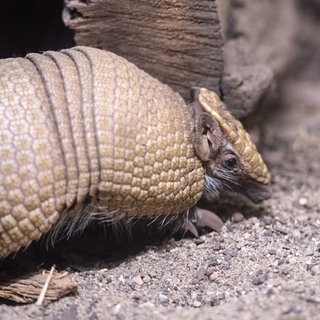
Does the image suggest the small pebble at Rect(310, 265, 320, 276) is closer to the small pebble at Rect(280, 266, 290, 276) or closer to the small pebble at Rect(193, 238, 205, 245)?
the small pebble at Rect(280, 266, 290, 276)

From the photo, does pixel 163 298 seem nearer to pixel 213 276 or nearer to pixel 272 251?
pixel 213 276

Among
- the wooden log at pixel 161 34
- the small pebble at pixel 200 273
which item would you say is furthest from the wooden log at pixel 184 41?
the small pebble at pixel 200 273

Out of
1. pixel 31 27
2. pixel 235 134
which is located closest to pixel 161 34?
pixel 235 134

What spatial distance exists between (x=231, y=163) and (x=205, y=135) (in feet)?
0.99

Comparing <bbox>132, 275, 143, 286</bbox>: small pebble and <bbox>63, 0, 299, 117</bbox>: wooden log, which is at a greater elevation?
<bbox>63, 0, 299, 117</bbox>: wooden log

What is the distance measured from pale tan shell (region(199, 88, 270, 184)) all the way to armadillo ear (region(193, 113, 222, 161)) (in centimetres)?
4

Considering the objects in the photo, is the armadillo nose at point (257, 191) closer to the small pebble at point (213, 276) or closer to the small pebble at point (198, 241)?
the small pebble at point (198, 241)

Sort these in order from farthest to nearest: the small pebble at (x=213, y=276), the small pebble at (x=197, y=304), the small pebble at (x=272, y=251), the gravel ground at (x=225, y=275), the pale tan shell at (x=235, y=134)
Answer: the pale tan shell at (x=235, y=134)
the small pebble at (x=272, y=251)
the small pebble at (x=213, y=276)
the small pebble at (x=197, y=304)
the gravel ground at (x=225, y=275)

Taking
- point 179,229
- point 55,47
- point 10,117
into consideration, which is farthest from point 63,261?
point 55,47

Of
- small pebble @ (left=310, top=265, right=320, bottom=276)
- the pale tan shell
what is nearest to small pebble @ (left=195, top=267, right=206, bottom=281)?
small pebble @ (left=310, top=265, right=320, bottom=276)

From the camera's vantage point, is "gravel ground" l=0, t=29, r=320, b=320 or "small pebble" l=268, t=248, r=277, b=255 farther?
"small pebble" l=268, t=248, r=277, b=255

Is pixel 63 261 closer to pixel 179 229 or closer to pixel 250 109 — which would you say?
pixel 179 229

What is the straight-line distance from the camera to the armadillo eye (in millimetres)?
4133

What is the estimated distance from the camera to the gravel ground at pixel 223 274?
10.3 ft
